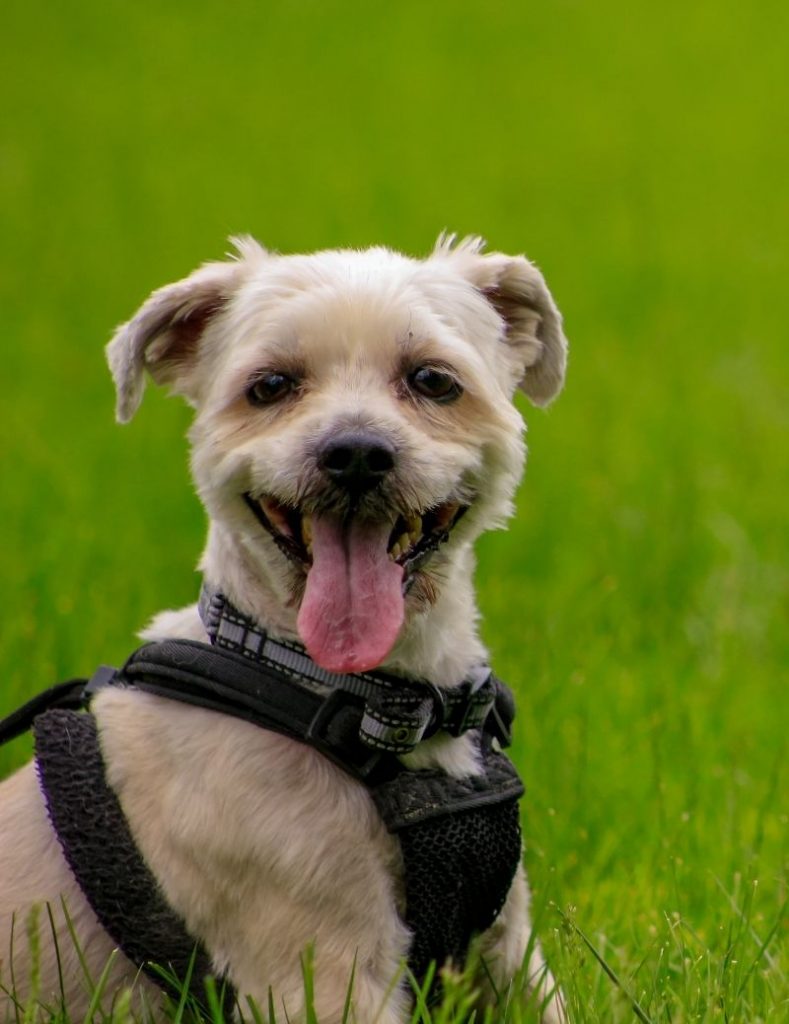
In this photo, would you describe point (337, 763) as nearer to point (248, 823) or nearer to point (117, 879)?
point (248, 823)

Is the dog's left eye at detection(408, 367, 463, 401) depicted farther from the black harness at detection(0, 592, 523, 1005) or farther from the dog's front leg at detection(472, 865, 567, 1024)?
the dog's front leg at detection(472, 865, 567, 1024)

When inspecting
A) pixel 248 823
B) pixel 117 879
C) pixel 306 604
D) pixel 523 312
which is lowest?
pixel 117 879

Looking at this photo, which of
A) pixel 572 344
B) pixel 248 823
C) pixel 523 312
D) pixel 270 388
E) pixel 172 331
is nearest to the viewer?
pixel 248 823

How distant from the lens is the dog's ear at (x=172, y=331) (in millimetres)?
3869

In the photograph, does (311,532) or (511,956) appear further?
(511,956)

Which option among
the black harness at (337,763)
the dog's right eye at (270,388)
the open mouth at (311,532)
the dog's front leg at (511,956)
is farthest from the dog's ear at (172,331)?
the dog's front leg at (511,956)

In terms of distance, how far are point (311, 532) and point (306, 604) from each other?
0.66ft

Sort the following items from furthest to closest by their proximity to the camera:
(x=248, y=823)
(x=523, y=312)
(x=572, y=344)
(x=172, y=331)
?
(x=572, y=344), (x=523, y=312), (x=172, y=331), (x=248, y=823)

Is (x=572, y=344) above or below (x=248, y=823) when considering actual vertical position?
below

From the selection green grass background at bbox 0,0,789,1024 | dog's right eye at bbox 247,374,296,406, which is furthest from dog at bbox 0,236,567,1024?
green grass background at bbox 0,0,789,1024

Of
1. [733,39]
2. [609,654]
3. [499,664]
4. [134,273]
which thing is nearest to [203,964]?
[499,664]

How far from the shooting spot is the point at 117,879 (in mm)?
3453

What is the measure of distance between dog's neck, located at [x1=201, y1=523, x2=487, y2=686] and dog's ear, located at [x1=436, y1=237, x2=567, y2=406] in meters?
0.68

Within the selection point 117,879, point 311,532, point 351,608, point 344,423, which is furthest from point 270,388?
point 117,879
